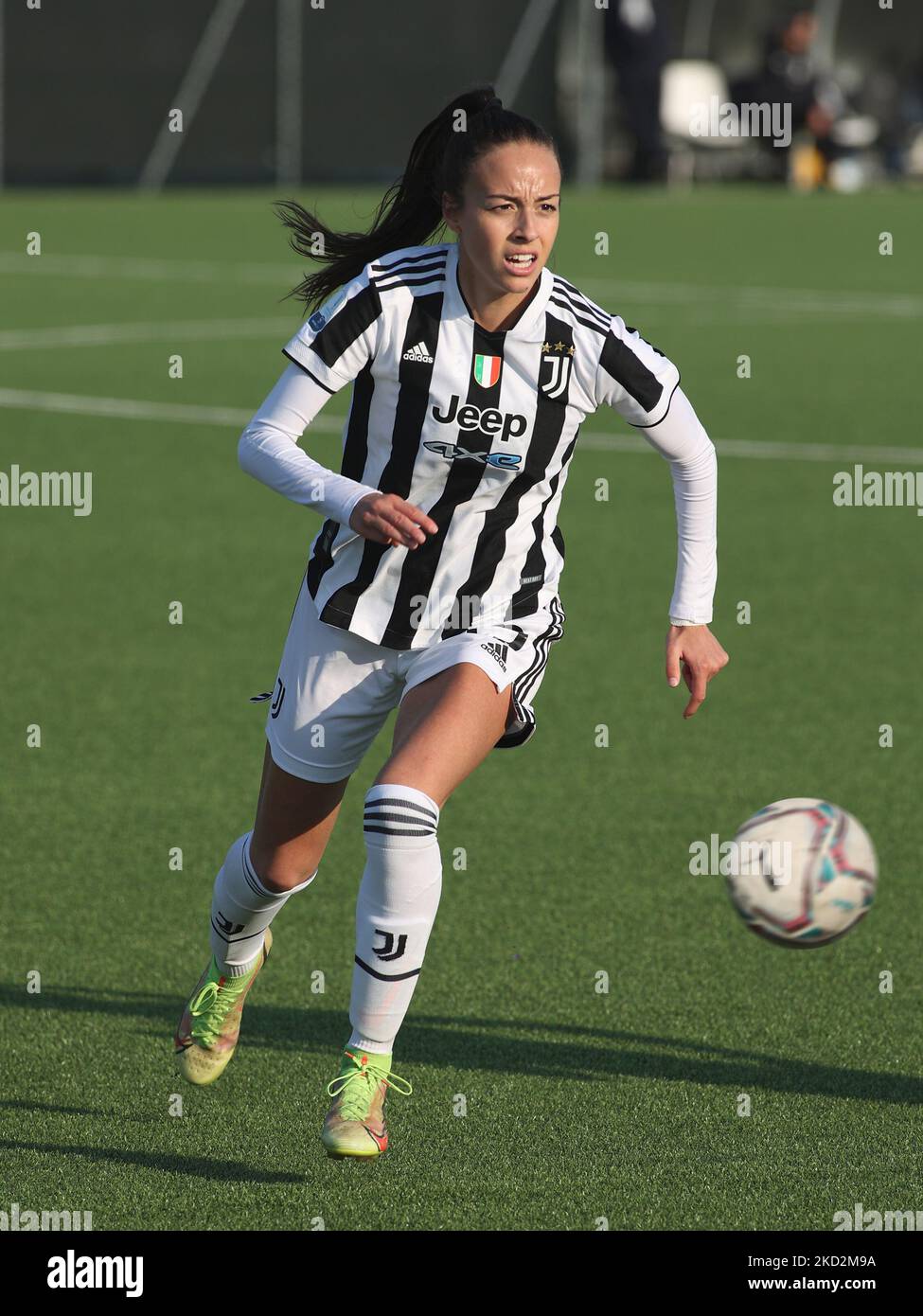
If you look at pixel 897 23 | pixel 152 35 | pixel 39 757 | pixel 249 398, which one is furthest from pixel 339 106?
pixel 39 757

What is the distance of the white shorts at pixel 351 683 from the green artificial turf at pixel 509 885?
844 millimetres

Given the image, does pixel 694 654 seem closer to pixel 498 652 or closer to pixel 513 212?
pixel 498 652

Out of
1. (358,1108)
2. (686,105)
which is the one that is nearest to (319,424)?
(358,1108)

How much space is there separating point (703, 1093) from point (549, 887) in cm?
165

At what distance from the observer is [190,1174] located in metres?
4.76

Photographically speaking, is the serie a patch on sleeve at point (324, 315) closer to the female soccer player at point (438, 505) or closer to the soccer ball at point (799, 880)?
the female soccer player at point (438, 505)

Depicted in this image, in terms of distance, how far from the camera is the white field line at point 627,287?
22328mm

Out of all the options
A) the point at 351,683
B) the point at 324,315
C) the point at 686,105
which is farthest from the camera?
the point at 686,105

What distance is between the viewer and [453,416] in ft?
16.0

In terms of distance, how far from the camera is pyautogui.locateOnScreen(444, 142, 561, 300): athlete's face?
4.75 m

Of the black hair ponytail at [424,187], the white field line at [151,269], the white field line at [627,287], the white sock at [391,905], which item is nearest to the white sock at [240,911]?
the white sock at [391,905]

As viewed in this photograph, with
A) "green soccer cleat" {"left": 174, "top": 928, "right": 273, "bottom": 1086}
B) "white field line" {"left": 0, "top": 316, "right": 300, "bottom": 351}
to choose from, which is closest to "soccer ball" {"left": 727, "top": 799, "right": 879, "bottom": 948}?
"green soccer cleat" {"left": 174, "top": 928, "right": 273, "bottom": 1086}

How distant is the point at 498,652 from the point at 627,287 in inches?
733
